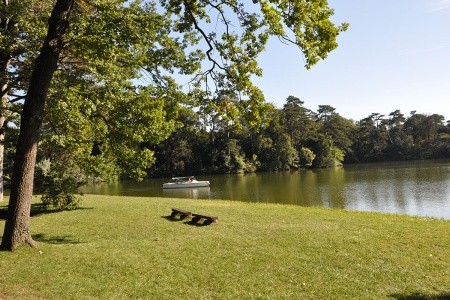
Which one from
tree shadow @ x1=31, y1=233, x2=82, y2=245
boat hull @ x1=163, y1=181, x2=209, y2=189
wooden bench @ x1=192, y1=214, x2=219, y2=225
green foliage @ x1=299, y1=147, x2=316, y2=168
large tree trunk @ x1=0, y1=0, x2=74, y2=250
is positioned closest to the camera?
large tree trunk @ x1=0, y1=0, x2=74, y2=250

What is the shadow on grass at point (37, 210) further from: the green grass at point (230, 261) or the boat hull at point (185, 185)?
the boat hull at point (185, 185)

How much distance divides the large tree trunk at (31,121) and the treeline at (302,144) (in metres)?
50.3

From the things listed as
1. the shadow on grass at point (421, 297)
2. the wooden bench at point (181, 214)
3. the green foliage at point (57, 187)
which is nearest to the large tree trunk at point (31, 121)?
the wooden bench at point (181, 214)

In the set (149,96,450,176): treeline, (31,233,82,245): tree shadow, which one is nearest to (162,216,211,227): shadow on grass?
(31,233,82,245): tree shadow

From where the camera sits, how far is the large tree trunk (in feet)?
Answer: 28.2

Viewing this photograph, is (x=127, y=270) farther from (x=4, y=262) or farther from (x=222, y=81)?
(x=222, y=81)

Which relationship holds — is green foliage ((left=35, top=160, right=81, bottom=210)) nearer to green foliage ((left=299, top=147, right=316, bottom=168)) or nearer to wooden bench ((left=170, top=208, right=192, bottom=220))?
wooden bench ((left=170, top=208, right=192, bottom=220))

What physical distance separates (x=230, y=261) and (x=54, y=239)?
5.35m

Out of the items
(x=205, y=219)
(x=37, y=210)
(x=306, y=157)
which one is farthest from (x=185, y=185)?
(x=306, y=157)

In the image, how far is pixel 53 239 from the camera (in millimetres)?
11000

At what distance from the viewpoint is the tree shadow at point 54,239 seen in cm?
1062

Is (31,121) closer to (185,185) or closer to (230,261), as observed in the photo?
(230,261)

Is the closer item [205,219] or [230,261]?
[230,261]

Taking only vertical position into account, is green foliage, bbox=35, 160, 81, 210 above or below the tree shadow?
above
